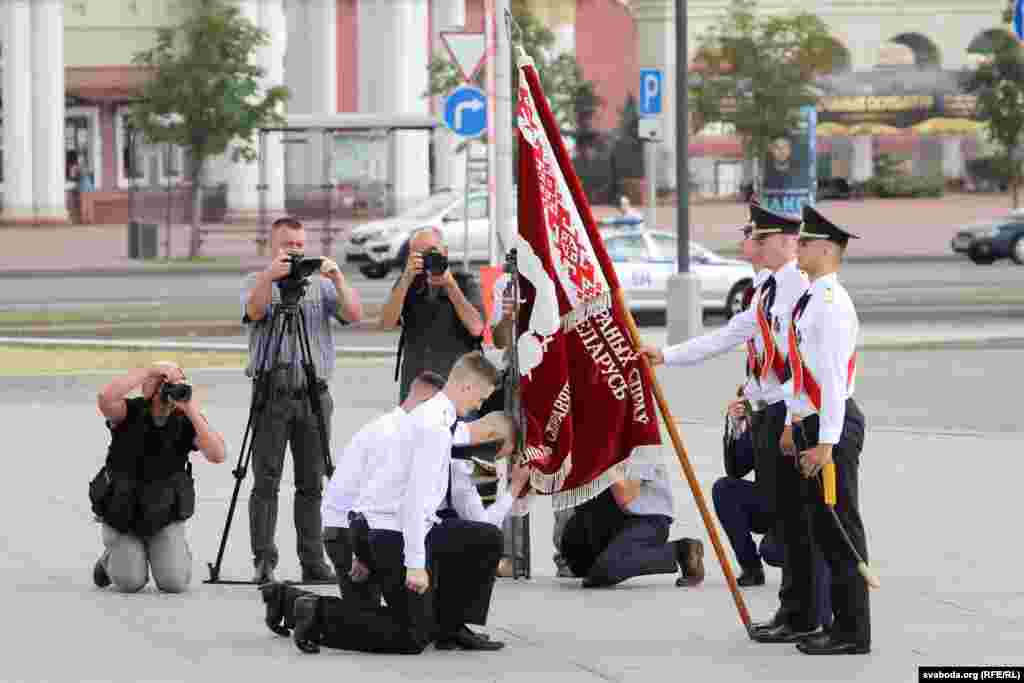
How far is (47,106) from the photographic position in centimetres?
5884

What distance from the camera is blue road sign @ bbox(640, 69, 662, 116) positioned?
110 feet

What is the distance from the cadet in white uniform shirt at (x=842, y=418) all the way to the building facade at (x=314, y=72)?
121 feet

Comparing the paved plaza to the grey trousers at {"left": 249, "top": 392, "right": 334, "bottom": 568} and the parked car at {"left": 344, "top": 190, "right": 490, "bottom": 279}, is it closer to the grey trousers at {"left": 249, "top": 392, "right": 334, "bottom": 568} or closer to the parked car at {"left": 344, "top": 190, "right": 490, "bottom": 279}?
the grey trousers at {"left": 249, "top": 392, "right": 334, "bottom": 568}

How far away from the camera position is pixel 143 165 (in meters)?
67.3

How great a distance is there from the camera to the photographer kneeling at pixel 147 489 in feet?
34.9

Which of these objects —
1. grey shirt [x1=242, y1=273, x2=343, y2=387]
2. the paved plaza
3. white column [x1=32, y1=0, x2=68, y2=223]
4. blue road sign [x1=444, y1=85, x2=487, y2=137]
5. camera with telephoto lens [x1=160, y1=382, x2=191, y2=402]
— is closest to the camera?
the paved plaza

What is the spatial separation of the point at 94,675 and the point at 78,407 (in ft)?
36.1

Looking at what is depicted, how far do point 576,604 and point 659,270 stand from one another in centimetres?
1979

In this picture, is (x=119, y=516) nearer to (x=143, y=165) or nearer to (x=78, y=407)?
(x=78, y=407)

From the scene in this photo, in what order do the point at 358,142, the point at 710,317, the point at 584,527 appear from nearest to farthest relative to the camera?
the point at 584,527 < the point at 710,317 < the point at 358,142

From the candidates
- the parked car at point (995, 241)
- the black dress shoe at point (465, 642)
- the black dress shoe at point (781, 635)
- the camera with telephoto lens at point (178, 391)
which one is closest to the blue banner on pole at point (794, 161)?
the parked car at point (995, 241)

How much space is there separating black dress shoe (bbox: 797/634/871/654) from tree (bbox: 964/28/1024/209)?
49109 mm

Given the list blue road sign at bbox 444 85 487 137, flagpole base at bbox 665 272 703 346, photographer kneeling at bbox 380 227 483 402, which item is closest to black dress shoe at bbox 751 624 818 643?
photographer kneeling at bbox 380 227 483 402

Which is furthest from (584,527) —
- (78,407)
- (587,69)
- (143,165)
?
(587,69)
